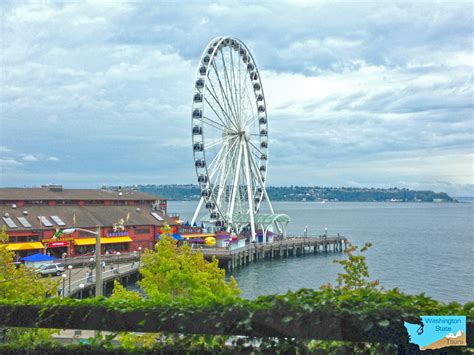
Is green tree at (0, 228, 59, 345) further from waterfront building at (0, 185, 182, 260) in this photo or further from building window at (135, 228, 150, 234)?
building window at (135, 228, 150, 234)

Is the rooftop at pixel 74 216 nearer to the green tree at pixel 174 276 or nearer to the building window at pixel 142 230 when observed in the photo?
the building window at pixel 142 230

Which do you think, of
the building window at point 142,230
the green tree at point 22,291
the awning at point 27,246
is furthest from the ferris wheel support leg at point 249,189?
the green tree at point 22,291

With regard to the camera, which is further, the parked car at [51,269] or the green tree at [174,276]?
the parked car at [51,269]

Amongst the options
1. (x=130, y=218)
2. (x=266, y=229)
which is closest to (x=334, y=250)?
(x=266, y=229)

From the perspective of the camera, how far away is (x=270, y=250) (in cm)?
8331

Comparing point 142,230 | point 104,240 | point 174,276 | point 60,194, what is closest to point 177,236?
point 142,230

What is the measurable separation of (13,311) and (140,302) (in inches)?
110

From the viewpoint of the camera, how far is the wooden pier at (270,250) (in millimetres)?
71625

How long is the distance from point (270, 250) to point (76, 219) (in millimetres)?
29420

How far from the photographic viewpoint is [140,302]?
37.7ft

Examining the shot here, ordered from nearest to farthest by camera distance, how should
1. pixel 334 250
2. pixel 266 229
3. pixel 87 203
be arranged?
pixel 87 203 → pixel 266 229 → pixel 334 250

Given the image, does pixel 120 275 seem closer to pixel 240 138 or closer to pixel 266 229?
pixel 240 138

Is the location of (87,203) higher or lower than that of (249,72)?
lower

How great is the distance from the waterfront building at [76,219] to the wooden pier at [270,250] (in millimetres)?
7732
